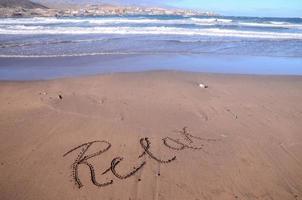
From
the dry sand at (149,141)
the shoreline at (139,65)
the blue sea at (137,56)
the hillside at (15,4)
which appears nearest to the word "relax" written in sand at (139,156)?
the dry sand at (149,141)

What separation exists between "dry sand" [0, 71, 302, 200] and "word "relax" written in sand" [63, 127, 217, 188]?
16 millimetres

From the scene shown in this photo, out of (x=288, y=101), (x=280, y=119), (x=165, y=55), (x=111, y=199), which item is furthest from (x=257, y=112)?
(x=165, y=55)

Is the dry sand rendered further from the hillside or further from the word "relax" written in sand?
the hillside

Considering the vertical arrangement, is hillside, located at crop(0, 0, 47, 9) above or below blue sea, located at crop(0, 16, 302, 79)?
below

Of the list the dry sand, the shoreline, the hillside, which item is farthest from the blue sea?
the hillside

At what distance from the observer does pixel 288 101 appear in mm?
7914

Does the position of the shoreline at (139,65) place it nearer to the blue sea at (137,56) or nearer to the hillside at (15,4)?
the blue sea at (137,56)

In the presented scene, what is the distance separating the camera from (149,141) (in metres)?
5.70

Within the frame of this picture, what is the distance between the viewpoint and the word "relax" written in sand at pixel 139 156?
15.4ft

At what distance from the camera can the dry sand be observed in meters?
4.49

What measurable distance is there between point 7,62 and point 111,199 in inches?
376

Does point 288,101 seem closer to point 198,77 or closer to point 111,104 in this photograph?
point 198,77

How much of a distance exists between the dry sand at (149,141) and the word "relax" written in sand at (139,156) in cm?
2

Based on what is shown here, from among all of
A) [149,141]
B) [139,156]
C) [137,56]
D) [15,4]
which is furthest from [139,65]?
[15,4]
